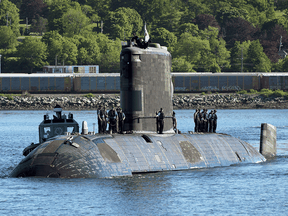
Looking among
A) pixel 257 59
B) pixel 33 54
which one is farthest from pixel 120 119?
pixel 257 59

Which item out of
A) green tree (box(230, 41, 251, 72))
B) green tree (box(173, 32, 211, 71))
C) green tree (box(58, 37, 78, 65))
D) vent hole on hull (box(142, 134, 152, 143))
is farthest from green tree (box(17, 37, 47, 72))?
vent hole on hull (box(142, 134, 152, 143))

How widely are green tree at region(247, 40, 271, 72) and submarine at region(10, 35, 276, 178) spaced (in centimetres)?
12941

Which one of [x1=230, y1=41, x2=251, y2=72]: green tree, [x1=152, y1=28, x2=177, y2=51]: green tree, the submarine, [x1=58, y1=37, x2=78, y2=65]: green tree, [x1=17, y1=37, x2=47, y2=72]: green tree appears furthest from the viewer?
[x1=152, y1=28, x2=177, y2=51]: green tree

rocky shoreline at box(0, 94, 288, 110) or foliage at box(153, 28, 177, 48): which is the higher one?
foliage at box(153, 28, 177, 48)

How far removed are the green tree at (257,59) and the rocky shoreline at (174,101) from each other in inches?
1578

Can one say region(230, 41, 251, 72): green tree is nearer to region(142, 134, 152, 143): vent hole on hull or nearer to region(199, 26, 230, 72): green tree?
region(199, 26, 230, 72): green tree

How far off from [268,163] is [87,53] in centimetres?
13561

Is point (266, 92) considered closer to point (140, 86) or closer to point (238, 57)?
point (238, 57)

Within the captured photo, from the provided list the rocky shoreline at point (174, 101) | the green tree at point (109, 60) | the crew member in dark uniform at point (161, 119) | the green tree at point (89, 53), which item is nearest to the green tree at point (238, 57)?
the green tree at point (109, 60)

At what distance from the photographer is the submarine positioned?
2703cm

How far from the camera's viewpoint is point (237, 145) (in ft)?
119

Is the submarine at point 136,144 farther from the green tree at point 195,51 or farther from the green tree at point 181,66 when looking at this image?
the green tree at point 195,51

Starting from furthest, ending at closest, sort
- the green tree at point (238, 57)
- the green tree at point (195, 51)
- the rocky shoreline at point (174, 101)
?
the green tree at point (238, 57)
the green tree at point (195, 51)
the rocky shoreline at point (174, 101)

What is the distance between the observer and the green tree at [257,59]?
163 m
